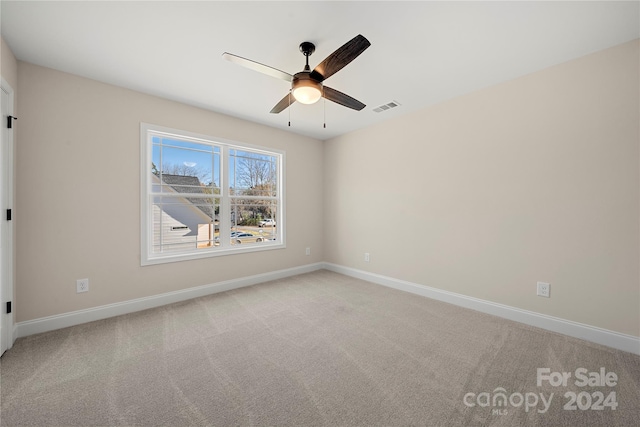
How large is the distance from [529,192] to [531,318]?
1.32 metres

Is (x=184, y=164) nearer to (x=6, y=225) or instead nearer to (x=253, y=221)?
(x=253, y=221)

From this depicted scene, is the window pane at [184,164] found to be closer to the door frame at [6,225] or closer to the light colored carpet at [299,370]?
the door frame at [6,225]

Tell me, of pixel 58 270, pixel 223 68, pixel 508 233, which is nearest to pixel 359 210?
pixel 508 233

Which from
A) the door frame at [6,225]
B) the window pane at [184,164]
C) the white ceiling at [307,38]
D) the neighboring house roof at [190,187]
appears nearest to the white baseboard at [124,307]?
the door frame at [6,225]

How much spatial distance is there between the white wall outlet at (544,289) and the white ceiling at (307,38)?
2196 millimetres

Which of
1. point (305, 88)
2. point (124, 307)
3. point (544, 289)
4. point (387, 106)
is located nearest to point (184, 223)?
point (124, 307)

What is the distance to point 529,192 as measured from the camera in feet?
8.61

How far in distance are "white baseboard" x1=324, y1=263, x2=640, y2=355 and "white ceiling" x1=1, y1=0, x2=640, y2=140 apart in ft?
8.27

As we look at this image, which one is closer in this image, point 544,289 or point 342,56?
point 342,56

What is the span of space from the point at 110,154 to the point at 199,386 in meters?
2.66

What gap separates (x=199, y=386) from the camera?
1710 mm

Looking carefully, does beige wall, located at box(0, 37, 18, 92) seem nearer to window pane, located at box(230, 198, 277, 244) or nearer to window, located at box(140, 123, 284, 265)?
window, located at box(140, 123, 284, 265)

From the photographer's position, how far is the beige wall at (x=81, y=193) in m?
2.39

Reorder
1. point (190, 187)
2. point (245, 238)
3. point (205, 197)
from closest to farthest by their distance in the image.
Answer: point (190, 187)
point (205, 197)
point (245, 238)
